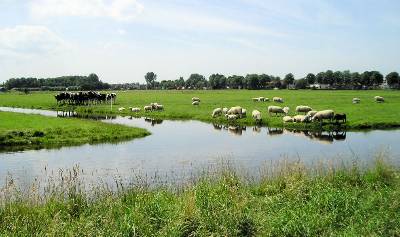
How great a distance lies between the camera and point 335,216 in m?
10.9

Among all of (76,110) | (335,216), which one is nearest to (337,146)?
(335,216)

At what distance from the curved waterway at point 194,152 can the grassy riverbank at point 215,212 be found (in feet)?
20.3

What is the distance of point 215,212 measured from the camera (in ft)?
35.8

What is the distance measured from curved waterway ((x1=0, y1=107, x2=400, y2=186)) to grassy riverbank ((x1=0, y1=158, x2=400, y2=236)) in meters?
6.18

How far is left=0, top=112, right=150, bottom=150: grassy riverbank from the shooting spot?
103 ft

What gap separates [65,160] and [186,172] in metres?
8.55

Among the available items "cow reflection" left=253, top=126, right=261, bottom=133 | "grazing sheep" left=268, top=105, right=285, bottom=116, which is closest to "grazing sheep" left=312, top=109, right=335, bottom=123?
"cow reflection" left=253, top=126, right=261, bottom=133

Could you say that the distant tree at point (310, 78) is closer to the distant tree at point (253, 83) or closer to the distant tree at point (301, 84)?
the distant tree at point (301, 84)

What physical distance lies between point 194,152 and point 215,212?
56.9 feet

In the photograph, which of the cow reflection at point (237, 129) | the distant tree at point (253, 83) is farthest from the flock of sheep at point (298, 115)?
the distant tree at point (253, 83)

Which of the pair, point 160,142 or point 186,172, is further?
point 160,142

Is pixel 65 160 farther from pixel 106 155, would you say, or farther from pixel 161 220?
pixel 161 220

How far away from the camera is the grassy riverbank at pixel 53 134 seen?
31.5 m

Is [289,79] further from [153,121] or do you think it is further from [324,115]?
[324,115]
